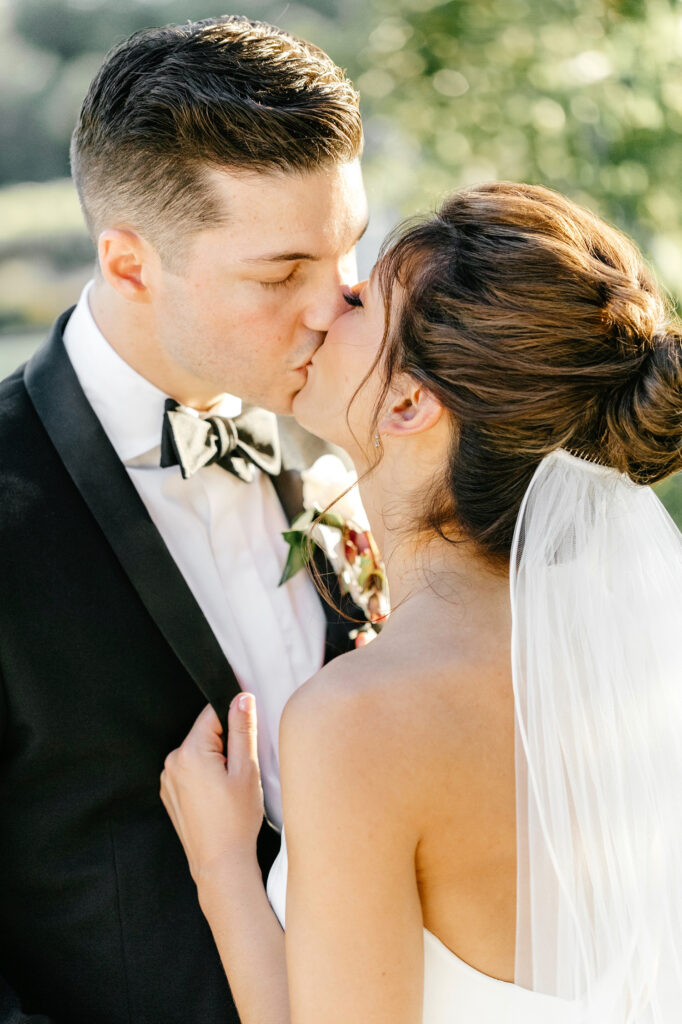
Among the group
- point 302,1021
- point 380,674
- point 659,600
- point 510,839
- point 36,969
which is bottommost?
point 36,969

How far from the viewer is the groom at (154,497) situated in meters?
1.90

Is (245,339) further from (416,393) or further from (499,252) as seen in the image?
(499,252)

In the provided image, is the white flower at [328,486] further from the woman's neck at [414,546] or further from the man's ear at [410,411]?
the man's ear at [410,411]

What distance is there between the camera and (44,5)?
17.8 ft

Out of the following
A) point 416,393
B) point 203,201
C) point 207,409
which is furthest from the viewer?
point 207,409

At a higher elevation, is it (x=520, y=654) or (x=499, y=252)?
(x=499, y=252)

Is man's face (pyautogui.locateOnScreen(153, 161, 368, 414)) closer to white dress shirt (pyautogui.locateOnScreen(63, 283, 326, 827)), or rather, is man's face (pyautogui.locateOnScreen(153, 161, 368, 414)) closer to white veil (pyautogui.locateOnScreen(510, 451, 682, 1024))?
white dress shirt (pyautogui.locateOnScreen(63, 283, 326, 827))

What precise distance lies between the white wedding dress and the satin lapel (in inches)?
25.4

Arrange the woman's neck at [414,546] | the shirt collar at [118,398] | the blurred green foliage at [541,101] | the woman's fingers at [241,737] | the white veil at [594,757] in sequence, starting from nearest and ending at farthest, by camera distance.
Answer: the white veil at [594,757], the woman's neck at [414,546], the woman's fingers at [241,737], the shirt collar at [118,398], the blurred green foliage at [541,101]

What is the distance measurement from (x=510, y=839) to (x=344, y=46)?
4.64 m

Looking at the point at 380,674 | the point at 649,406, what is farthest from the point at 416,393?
the point at 380,674

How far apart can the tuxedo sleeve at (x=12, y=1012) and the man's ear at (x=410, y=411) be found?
4.09ft

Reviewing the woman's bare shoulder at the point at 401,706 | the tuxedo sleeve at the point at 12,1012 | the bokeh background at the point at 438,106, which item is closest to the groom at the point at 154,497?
the tuxedo sleeve at the point at 12,1012

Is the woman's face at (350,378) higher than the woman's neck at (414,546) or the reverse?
higher
